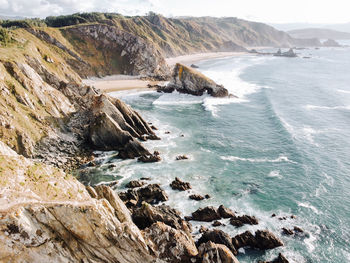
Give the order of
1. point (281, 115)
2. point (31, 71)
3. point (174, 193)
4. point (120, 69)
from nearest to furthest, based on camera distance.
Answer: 1. point (174, 193)
2. point (31, 71)
3. point (281, 115)
4. point (120, 69)

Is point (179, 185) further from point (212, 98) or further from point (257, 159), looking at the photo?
point (212, 98)

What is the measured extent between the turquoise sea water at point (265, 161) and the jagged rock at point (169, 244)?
27.0ft

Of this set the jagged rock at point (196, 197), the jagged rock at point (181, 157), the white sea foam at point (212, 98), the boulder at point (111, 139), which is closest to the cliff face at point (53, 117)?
the boulder at point (111, 139)

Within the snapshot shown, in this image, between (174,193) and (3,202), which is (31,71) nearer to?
(174,193)

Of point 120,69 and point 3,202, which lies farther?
point 120,69

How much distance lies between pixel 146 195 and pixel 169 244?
1462 cm

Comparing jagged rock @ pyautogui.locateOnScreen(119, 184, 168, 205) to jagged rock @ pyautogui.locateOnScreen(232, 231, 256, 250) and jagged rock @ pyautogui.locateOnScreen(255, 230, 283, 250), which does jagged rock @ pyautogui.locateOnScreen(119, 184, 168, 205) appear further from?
jagged rock @ pyautogui.locateOnScreen(255, 230, 283, 250)

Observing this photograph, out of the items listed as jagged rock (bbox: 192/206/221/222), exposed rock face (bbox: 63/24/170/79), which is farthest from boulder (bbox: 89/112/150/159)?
exposed rock face (bbox: 63/24/170/79)

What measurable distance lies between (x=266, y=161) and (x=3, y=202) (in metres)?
40.3

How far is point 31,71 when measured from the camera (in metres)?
49.9

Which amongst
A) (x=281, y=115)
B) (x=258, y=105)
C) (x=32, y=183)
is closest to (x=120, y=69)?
(x=258, y=105)

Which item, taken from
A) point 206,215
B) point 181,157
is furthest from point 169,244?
point 181,157

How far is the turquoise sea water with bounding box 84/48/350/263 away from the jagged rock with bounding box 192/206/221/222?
1.45 metres

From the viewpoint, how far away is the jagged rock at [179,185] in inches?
1442
